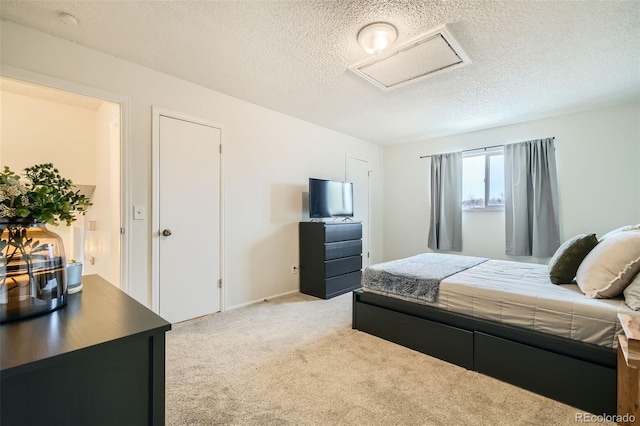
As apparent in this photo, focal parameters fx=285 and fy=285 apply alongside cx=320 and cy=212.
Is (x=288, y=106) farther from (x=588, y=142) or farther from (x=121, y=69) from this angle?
(x=588, y=142)

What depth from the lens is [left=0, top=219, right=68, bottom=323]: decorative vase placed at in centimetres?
91

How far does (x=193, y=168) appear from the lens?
295cm

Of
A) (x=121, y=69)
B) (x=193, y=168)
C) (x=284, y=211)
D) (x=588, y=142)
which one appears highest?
(x=121, y=69)

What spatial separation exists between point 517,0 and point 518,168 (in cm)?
278

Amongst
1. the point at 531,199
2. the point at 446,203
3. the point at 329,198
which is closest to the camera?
the point at 531,199

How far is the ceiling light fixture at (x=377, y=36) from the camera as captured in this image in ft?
6.42

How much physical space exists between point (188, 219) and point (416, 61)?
102 inches

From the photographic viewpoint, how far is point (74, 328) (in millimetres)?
873

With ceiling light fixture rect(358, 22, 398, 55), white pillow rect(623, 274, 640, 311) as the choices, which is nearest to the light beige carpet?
white pillow rect(623, 274, 640, 311)

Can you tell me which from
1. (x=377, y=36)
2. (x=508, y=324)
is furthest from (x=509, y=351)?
(x=377, y=36)

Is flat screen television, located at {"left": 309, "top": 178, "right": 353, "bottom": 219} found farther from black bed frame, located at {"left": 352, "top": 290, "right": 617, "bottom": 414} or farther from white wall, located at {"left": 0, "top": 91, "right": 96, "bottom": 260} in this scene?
white wall, located at {"left": 0, "top": 91, "right": 96, "bottom": 260}

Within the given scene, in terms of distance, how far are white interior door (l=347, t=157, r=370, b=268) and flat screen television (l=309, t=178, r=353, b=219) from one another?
0.45 m

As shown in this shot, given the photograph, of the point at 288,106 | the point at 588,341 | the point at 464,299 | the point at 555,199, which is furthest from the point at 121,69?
the point at 555,199

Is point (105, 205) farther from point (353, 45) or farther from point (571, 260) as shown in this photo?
point (571, 260)
